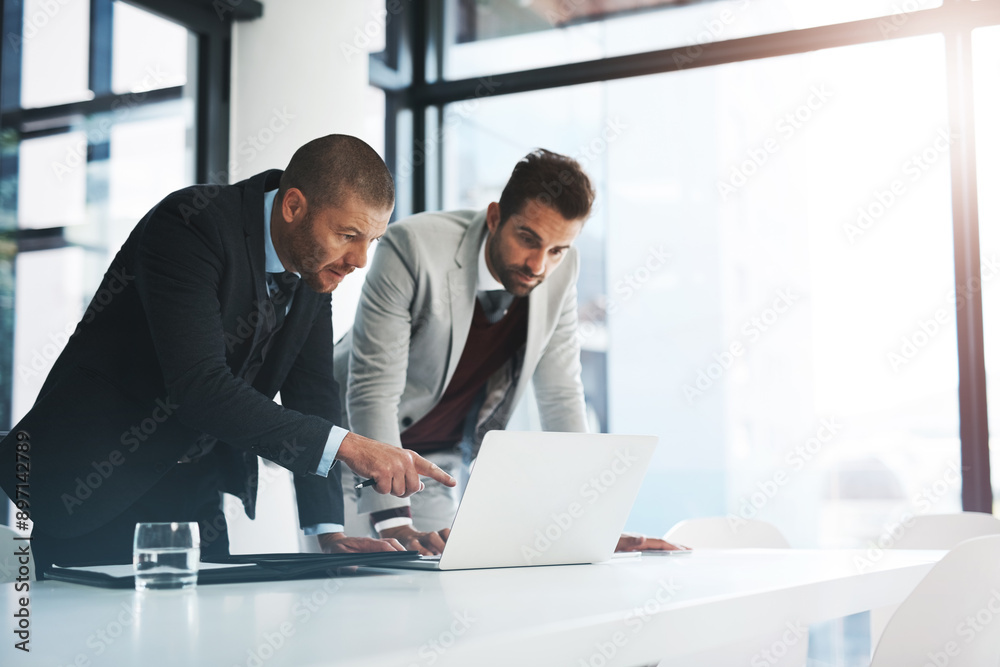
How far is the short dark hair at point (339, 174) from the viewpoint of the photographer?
1.66 metres

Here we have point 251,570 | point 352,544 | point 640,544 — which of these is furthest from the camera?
point 640,544

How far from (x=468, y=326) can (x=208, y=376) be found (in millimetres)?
848

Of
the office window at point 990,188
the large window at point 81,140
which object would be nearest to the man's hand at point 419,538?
the large window at point 81,140

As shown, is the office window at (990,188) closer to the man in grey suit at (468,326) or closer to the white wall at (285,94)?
the man in grey suit at (468,326)

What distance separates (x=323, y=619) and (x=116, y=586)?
14.9 inches

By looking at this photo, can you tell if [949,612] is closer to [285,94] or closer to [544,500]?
[544,500]

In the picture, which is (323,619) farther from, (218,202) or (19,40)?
(19,40)

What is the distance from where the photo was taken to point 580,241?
3.85 meters

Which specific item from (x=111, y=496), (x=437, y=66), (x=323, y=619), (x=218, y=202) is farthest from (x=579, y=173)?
(x=437, y=66)

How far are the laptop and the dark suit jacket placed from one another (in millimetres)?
246

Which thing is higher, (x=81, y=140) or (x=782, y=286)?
(x=81, y=140)

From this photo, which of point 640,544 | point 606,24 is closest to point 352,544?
point 640,544

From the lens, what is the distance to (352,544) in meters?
1.59

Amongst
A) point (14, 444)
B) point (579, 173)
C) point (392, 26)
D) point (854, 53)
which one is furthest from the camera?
point (392, 26)
